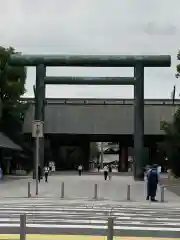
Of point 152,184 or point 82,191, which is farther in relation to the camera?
point 82,191

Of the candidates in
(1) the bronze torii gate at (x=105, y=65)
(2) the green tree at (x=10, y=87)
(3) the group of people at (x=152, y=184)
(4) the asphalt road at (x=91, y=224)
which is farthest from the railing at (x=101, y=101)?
(4) the asphalt road at (x=91, y=224)

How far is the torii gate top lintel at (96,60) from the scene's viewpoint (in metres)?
42.6

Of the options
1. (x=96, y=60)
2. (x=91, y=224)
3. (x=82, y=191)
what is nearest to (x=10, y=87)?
(x=96, y=60)

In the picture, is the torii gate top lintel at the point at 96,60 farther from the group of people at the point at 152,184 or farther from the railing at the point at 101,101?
the railing at the point at 101,101

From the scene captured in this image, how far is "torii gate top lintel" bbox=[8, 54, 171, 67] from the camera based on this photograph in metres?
42.6

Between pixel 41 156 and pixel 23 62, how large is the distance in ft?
26.0

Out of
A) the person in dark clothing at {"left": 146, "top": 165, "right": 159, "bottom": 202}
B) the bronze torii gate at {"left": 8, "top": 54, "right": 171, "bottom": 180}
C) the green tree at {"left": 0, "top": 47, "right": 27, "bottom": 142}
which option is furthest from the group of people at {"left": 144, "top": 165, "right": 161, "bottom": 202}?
the green tree at {"left": 0, "top": 47, "right": 27, "bottom": 142}

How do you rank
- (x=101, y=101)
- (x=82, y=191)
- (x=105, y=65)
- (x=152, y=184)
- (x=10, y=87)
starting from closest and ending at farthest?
(x=152, y=184), (x=82, y=191), (x=105, y=65), (x=10, y=87), (x=101, y=101)

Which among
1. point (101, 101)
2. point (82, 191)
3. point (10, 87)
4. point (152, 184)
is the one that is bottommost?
point (82, 191)

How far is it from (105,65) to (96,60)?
2.99 ft

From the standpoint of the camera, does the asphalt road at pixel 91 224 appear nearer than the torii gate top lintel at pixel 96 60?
Yes

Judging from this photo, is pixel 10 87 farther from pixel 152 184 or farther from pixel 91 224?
pixel 91 224

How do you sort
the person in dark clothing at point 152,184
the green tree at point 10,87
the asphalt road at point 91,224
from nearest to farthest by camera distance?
the asphalt road at point 91,224, the person in dark clothing at point 152,184, the green tree at point 10,87

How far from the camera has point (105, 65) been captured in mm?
43062
